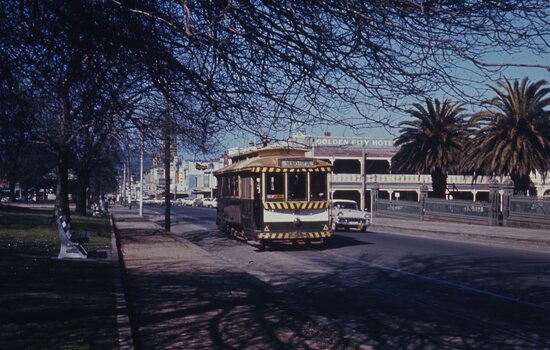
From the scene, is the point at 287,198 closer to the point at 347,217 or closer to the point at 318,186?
the point at 318,186

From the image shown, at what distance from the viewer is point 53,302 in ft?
30.9

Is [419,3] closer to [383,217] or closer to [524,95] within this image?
[524,95]

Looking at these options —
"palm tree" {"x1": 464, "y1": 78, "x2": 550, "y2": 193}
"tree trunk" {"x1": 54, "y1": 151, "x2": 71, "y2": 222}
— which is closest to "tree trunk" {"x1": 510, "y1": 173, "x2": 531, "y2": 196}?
"palm tree" {"x1": 464, "y1": 78, "x2": 550, "y2": 193}

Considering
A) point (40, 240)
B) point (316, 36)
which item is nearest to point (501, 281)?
point (316, 36)

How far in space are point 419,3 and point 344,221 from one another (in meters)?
24.7

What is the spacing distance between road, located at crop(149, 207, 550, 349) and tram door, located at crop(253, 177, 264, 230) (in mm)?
1014

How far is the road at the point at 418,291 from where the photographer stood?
8.43 m

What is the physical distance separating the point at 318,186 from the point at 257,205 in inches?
86.6

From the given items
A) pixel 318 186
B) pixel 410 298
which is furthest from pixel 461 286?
pixel 318 186

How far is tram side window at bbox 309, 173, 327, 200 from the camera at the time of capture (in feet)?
68.8

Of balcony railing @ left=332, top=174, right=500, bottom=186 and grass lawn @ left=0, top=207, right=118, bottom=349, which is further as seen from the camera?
balcony railing @ left=332, top=174, right=500, bottom=186

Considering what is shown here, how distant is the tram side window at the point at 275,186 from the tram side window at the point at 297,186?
0.26 meters

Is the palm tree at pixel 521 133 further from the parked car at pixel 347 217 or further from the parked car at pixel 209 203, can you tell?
the parked car at pixel 209 203

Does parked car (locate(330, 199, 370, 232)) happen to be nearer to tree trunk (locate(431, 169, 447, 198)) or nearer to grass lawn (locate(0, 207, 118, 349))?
tree trunk (locate(431, 169, 447, 198))
